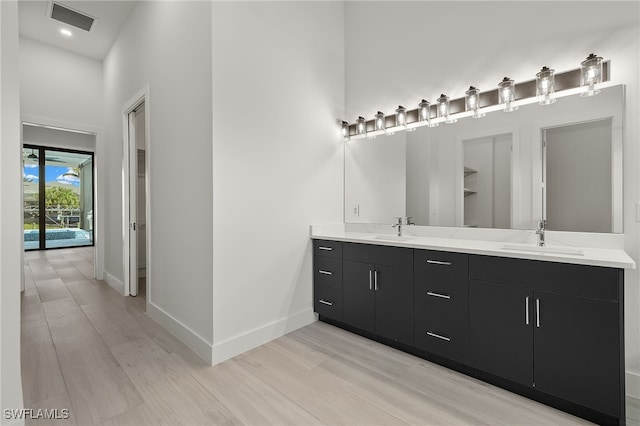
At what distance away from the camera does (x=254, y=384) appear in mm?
1898

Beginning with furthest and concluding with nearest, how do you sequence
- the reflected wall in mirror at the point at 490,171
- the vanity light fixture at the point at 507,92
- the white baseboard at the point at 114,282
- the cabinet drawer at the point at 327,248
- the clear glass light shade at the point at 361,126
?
the white baseboard at the point at 114,282
the clear glass light shade at the point at 361,126
the cabinet drawer at the point at 327,248
the vanity light fixture at the point at 507,92
the reflected wall in mirror at the point at 490,171

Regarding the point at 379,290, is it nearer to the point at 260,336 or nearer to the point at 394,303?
the point at 394,303

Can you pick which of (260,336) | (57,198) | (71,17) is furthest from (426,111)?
(57,198)

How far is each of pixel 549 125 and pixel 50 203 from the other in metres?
10.0

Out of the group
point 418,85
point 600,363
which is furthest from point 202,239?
point 600,363

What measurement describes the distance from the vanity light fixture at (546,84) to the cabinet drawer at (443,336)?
157 centimetres

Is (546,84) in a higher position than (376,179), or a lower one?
higher

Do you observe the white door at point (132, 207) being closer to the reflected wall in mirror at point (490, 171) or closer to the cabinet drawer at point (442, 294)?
the reflected wall in mirror at point (490, 171)

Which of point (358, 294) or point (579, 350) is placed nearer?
point (579, 350)

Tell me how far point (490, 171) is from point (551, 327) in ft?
3.88

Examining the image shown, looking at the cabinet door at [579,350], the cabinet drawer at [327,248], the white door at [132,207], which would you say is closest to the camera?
the cabinet door at [579,350]

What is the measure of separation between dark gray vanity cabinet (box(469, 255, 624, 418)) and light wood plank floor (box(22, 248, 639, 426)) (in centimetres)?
19

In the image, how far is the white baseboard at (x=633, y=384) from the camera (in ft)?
5.69

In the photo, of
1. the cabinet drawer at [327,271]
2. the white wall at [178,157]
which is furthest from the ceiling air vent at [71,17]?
the cabinet drawer at [327,271]
